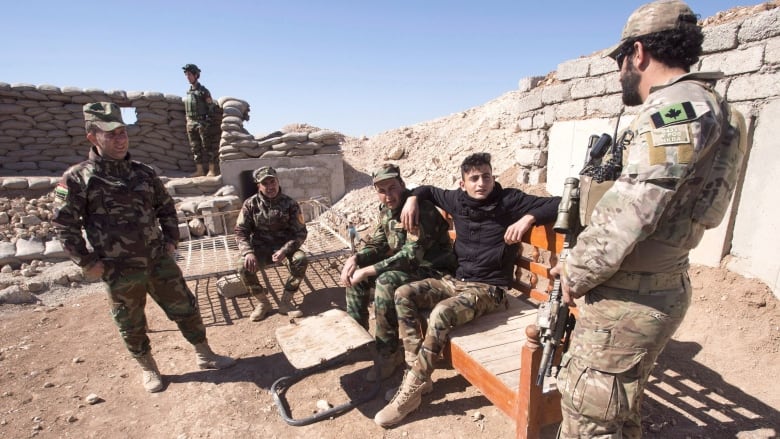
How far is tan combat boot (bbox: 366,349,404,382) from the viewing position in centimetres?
322

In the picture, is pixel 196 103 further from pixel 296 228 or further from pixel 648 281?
pixel 648 281

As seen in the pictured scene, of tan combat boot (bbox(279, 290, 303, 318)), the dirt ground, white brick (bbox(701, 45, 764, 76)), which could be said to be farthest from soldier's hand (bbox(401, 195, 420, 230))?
white brick (bbox(701, 45, 764, 76))

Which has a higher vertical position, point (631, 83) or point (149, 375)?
point (631, 83)

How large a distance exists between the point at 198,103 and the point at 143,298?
23.6 feet

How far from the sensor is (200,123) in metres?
9.24

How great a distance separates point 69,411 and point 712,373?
201 inches

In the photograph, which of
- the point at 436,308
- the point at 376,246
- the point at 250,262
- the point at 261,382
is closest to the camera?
the point at 436,308

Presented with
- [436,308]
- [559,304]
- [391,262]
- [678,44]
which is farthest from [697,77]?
[391,262]

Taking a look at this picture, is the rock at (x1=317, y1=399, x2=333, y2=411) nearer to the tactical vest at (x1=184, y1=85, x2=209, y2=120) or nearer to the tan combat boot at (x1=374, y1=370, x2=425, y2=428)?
the tan combat boot at (x1=374, y1=370, x2=425, y2=428)

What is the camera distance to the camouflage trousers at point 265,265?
4.46 metres

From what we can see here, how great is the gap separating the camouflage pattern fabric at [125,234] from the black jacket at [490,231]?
2486mm

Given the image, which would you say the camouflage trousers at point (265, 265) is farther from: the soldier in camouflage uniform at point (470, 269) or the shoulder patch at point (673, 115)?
the shoulder patch at point (673, 115)

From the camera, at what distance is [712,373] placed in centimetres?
307

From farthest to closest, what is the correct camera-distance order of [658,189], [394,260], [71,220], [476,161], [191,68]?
[191,68]
[394,260]
[71,220]
[476,161]
[658,189]
